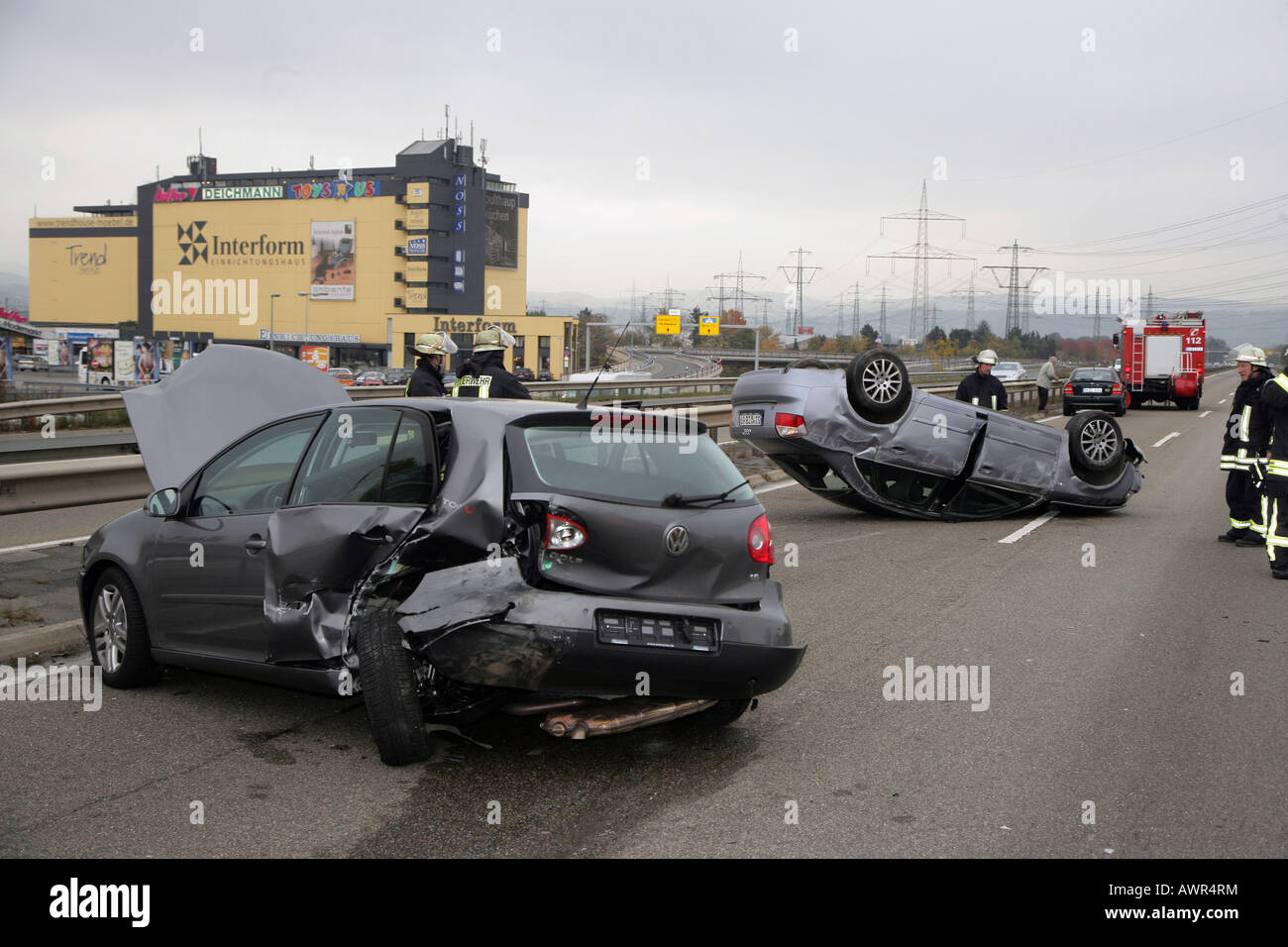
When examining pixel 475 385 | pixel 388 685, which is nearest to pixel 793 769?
→ pixel 388 685

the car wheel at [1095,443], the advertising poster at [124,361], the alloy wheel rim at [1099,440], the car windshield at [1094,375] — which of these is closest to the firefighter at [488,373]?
the car wheel at [1095,443]

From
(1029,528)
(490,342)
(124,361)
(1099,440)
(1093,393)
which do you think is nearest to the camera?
(490,342)

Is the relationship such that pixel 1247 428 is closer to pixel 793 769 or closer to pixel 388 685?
pixel 793 769

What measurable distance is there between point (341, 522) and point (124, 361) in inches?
2099

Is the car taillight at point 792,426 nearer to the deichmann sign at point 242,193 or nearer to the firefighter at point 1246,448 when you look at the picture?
the firefighter at point 1246,448

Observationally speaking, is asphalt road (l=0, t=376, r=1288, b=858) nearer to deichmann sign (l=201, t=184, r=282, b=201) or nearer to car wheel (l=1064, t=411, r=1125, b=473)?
car wheel (l=1064, t=411, r=1125, b=473)

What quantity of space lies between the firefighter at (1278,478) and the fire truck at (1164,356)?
102 feet

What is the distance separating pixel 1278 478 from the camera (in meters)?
9.66

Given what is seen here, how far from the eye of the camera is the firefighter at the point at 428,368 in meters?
9.69

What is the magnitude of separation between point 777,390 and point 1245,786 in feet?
24.8

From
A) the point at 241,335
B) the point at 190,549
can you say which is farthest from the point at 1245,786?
the point at 241,335

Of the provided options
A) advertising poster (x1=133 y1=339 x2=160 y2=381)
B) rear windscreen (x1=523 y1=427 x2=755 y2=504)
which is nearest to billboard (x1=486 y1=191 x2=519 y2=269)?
advertising poster (x1=133 y1=339 x2=160 y2=381)
